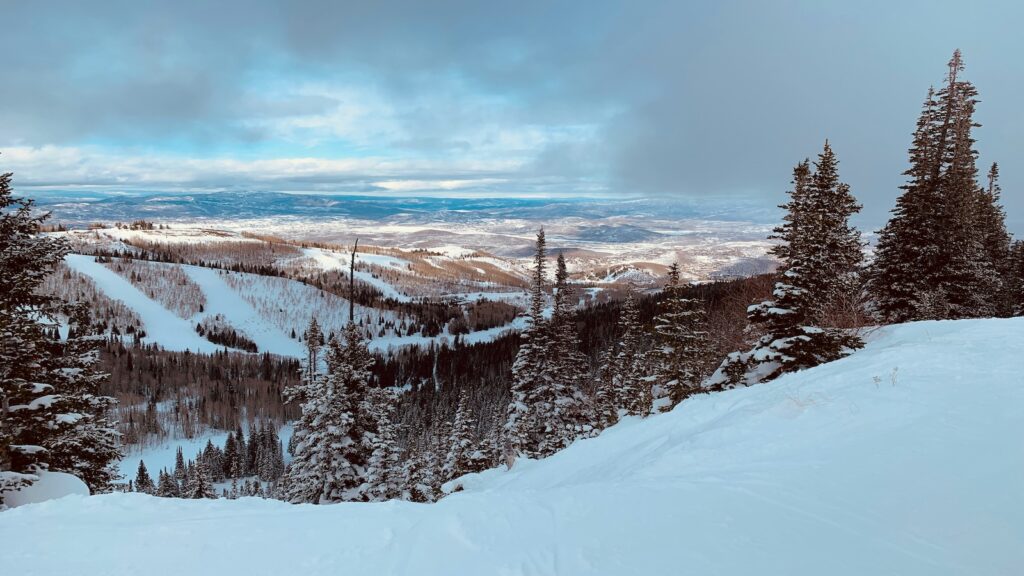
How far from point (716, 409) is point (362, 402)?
1603 cm

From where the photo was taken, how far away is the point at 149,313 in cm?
16112

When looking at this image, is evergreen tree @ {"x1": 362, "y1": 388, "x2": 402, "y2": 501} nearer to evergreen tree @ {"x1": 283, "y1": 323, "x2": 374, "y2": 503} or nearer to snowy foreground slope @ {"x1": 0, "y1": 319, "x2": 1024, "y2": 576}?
evergreen tree @ {"x1": 283, "y1": 323, "x2": 374, "y2": 503}

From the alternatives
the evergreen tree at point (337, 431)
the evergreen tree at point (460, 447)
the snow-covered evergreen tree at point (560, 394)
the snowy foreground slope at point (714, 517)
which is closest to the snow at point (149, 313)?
the evergreen tree at point (460, 447)

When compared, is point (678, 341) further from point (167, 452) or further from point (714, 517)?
point (167, 452)

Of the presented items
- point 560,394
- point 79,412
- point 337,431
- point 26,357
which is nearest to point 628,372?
point 560,394

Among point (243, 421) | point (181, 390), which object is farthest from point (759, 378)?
point (181, 390)

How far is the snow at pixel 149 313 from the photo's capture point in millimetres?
147875

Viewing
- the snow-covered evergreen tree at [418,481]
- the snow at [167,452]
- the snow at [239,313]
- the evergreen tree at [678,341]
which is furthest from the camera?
the snow at [239,313]

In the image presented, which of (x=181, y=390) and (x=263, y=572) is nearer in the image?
Answer: (x=263, y=572)

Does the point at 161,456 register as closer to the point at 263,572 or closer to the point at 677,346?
the point at 677,346

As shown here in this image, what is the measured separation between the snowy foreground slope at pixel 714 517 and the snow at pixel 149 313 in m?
163

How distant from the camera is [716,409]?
34.9 feet

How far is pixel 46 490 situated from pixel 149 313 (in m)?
188

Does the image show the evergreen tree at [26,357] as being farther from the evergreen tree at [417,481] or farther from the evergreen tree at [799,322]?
the evergreen tree at [799,322]
